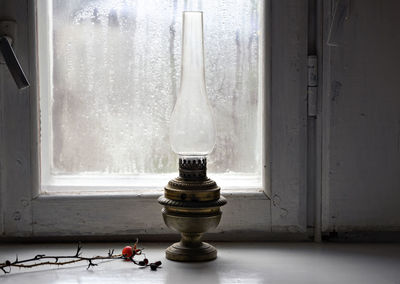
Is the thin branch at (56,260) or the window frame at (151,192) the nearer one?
the thin branch at (56,260)

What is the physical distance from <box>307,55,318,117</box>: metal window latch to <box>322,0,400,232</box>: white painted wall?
22mm

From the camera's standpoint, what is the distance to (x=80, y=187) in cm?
140

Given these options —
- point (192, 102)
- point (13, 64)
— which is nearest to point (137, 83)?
point (192, 102)

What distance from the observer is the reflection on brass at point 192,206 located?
1.20m

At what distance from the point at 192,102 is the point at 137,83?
0.21 metres

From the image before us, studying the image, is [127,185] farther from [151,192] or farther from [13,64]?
[13,64]

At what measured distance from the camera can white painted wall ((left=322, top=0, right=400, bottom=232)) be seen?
138 centimetres

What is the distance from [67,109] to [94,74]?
10 centimetres

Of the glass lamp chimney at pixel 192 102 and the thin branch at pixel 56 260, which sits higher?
the glass lamp chimney at pixel 192 102

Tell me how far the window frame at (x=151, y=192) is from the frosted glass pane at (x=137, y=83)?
0.05 meters

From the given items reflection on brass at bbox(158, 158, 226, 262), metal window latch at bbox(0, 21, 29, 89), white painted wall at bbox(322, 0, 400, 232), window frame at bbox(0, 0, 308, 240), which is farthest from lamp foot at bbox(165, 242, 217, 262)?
metal window latch at bbox(0, 21, 29, 89)

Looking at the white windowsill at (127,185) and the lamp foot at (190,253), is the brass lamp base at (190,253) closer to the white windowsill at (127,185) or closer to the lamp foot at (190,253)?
the lamp foot at (190,253)

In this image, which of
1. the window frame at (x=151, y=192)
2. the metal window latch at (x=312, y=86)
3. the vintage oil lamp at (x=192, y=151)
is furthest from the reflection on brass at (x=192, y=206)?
the metal window latch at (x=312, y=86)

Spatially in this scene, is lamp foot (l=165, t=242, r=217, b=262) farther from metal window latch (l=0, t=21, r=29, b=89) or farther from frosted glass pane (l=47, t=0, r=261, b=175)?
metal window latch (l=0, t=21, r=29, b=89)
